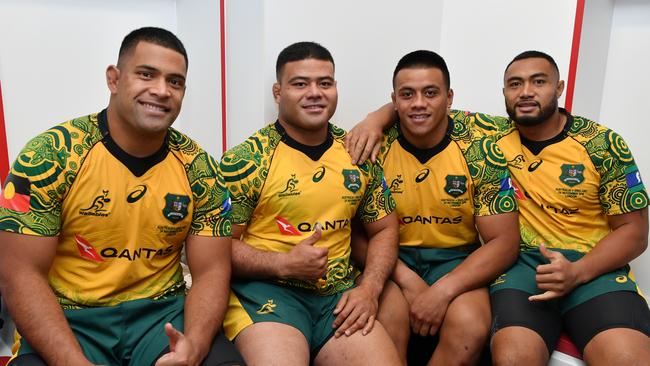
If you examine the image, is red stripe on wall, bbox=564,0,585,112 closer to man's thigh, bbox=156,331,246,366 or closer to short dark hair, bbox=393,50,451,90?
short dark hair, bbox=393,50,451,90

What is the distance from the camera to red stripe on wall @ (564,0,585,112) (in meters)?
2.34

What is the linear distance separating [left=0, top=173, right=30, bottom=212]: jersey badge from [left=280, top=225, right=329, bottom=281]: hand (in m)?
0.73

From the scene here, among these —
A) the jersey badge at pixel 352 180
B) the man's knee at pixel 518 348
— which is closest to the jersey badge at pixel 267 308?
the jersey badge at pixel 352 180

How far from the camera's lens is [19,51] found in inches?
84.7

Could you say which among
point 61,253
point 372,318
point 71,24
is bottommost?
point 372,318

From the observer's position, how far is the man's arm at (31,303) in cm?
132

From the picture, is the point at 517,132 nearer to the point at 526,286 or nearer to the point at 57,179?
the point at 526,286

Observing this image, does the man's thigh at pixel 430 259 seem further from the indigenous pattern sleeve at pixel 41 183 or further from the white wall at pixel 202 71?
the indigenous pattern sleeve at pixel 41 183

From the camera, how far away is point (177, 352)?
1.35 meters

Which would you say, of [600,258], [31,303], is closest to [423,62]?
[600,258]

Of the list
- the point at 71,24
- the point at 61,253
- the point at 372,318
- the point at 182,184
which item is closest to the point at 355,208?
the point at 372,318

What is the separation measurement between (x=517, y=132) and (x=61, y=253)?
64.1 inches

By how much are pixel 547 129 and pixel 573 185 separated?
0.77 ft

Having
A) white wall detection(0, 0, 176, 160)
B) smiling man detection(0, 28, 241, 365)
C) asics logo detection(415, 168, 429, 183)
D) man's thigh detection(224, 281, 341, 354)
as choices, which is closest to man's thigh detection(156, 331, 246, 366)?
smiling man detection(0, 28, 241, 365)
